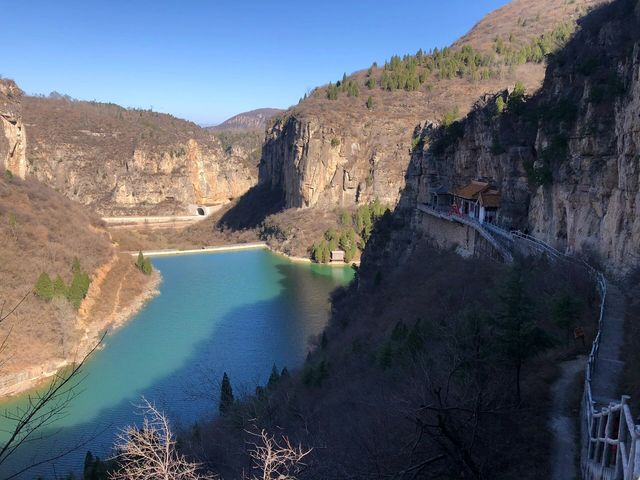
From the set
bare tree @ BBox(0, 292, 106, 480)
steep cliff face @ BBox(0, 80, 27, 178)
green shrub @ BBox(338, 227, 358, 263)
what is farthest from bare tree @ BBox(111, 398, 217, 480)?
green shrub @ BBox(338, 227, 358, 263)

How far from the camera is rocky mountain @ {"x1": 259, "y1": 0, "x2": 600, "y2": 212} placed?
235ft

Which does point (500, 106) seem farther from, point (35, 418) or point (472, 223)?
point (35, 418)

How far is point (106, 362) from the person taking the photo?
30141mm

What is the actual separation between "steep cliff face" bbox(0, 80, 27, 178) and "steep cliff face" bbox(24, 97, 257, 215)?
3713 cm

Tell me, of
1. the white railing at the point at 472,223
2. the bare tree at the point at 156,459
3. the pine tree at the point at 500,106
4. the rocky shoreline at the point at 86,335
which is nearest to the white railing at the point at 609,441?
the bare tree at the point at 156,459

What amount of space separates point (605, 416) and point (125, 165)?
96.6m

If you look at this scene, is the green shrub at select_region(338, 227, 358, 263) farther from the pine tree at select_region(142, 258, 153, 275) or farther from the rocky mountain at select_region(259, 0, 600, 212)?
the pine tree at select_region(142, 258, 153, 275)

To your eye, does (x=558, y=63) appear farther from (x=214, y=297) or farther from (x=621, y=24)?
(x=214, y=297)

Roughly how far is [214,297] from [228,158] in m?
62.6

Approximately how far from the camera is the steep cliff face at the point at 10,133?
46594 mm

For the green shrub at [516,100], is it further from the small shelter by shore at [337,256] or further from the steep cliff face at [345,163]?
the steep cliff face at [345,163]

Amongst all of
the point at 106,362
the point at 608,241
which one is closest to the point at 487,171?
the point at 608,241

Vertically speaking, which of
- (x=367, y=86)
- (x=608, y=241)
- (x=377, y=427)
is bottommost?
(x=377, y=427)

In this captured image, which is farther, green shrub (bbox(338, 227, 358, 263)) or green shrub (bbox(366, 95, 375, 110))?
green shrub (bbox(366, 95, 375, 110))
